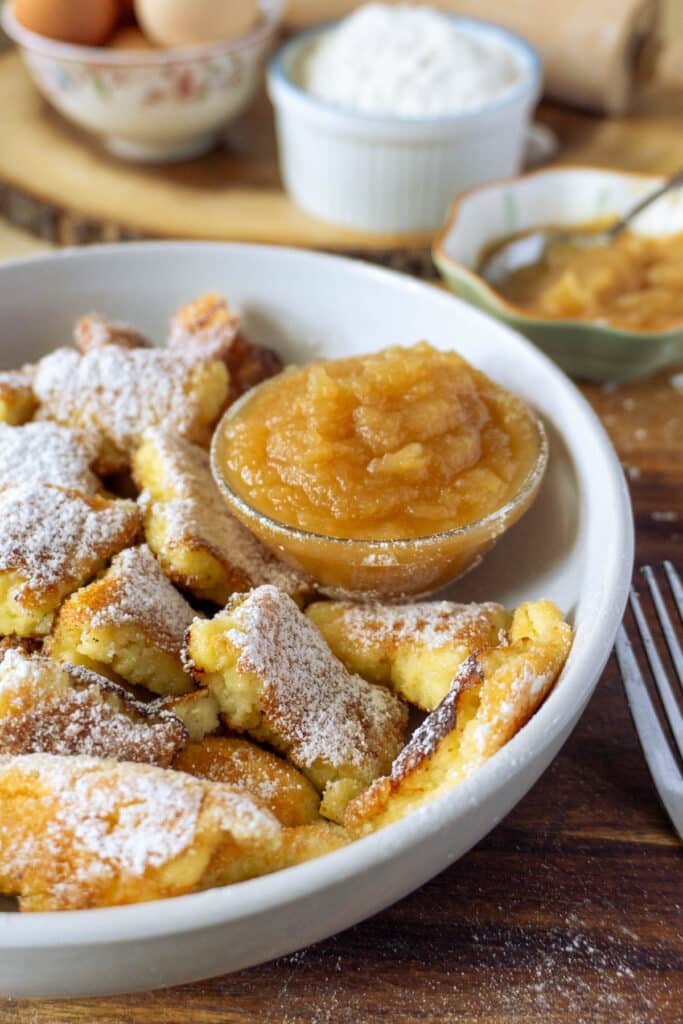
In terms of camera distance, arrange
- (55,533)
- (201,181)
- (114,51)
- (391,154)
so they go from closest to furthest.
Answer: (55,533)
(391,154)
(114,51)
(201,181)

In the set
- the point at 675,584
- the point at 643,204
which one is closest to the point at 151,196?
the point at 643,204

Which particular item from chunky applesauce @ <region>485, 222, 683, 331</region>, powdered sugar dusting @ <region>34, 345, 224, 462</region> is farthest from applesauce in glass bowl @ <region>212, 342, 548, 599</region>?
chunky applesauce @ <region>485, 222, 683, 331</region>

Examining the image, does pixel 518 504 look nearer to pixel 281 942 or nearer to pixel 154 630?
pixel 154 630

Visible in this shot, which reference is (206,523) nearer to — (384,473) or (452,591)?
(384,473)

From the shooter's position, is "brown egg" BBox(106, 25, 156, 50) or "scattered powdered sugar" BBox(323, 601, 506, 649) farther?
"brown egg" BBox(106, 25, 156, 50)

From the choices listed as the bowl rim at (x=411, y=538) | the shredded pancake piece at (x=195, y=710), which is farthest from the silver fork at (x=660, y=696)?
the shredded pancake piece at (x=195, y=710)

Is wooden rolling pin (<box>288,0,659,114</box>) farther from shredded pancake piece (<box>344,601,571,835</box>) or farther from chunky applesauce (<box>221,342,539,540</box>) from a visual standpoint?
shredded pancake piece (<box>344,601,571,835</box>)

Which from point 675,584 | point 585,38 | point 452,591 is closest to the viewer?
point 675,584
